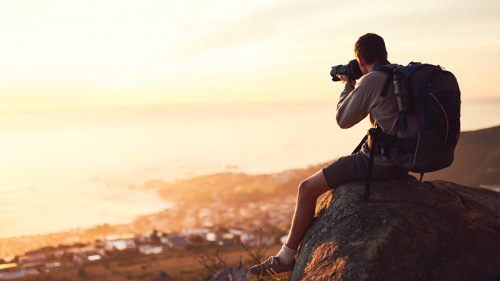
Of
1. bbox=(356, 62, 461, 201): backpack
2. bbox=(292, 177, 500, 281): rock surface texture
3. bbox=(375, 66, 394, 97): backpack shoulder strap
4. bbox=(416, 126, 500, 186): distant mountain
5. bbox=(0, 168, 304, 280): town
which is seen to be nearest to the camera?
bbox=(356, 62, 461, 201): backpack

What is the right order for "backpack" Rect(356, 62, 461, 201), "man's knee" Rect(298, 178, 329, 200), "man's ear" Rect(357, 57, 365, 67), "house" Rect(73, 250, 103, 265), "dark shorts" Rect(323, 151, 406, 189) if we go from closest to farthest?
"backpack" Rect(356, 62, 461, 201) → "man's ear" Rect(357, 57, 365, 67) → "dark shorts" Rect(323, 151, 406, 189) → "man's knee" Rect(298, 178, 329, 200) → "house" Rect(73, 250, 103, 265)

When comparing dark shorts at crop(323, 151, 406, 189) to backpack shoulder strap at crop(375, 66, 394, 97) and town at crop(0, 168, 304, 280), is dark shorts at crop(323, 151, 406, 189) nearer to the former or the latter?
backpack shoulder strap at crop(375, 66, 394, 97)

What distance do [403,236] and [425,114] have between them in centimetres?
142

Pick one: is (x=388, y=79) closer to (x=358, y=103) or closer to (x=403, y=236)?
(x=358, y=103)

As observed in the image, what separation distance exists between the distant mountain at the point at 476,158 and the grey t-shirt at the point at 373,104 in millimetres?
14168

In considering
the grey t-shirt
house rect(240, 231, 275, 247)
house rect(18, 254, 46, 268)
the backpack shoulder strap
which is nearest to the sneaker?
the grey t-shirt

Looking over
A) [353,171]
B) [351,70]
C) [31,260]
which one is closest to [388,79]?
[351,70]

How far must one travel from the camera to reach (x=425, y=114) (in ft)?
10.9

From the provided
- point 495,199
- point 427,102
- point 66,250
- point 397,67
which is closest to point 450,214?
point 495,199

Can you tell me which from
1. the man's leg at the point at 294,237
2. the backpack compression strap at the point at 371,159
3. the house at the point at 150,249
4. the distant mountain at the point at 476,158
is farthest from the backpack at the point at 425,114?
the house at the point at 150,249

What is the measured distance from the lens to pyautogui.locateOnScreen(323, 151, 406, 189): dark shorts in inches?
161

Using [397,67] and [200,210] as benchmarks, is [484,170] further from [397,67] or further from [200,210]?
[200,210]

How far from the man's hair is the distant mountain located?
14161mm

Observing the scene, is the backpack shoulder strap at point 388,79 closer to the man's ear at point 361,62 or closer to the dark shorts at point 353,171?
the man's ear at point 361,62
